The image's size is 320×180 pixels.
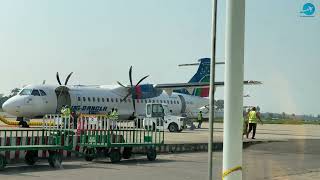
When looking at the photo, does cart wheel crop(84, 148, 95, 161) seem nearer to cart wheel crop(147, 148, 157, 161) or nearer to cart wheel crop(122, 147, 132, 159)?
cart wheel crop(122, 147, 132, 159)

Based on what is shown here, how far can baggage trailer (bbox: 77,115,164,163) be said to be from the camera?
14.1m

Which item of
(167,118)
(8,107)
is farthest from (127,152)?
(8,107)

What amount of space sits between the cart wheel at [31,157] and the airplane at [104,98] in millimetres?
18626

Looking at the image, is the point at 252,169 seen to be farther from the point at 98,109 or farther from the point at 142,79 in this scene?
the point at 142,79

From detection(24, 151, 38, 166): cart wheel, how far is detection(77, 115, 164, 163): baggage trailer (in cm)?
164

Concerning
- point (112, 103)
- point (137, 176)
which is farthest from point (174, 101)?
point (137, 176)

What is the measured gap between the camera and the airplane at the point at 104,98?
3397cm

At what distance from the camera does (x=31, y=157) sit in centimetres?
1270

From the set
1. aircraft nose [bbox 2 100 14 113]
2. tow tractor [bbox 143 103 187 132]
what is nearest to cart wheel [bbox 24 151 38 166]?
tow tractor [bbox 143 103 187 132]

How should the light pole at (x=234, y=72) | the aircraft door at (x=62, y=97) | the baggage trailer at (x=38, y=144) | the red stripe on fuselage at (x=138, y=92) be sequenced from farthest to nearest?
the red stripe on fuselage at (x=138, y=92) → the aircraft door at (x=62, y=97) → the baggage trailer at (x=38, y=144) → the light pole at (x=234, y=72)

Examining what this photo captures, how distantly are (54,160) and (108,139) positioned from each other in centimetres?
185

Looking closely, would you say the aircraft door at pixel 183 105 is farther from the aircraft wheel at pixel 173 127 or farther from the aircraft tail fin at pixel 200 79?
the aircraft wheel at pixel 173 127

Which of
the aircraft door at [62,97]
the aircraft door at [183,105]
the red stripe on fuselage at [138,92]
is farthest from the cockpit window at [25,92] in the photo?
the aircraft door at [183,105]

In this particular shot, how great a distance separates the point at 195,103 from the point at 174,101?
10.1 ft
